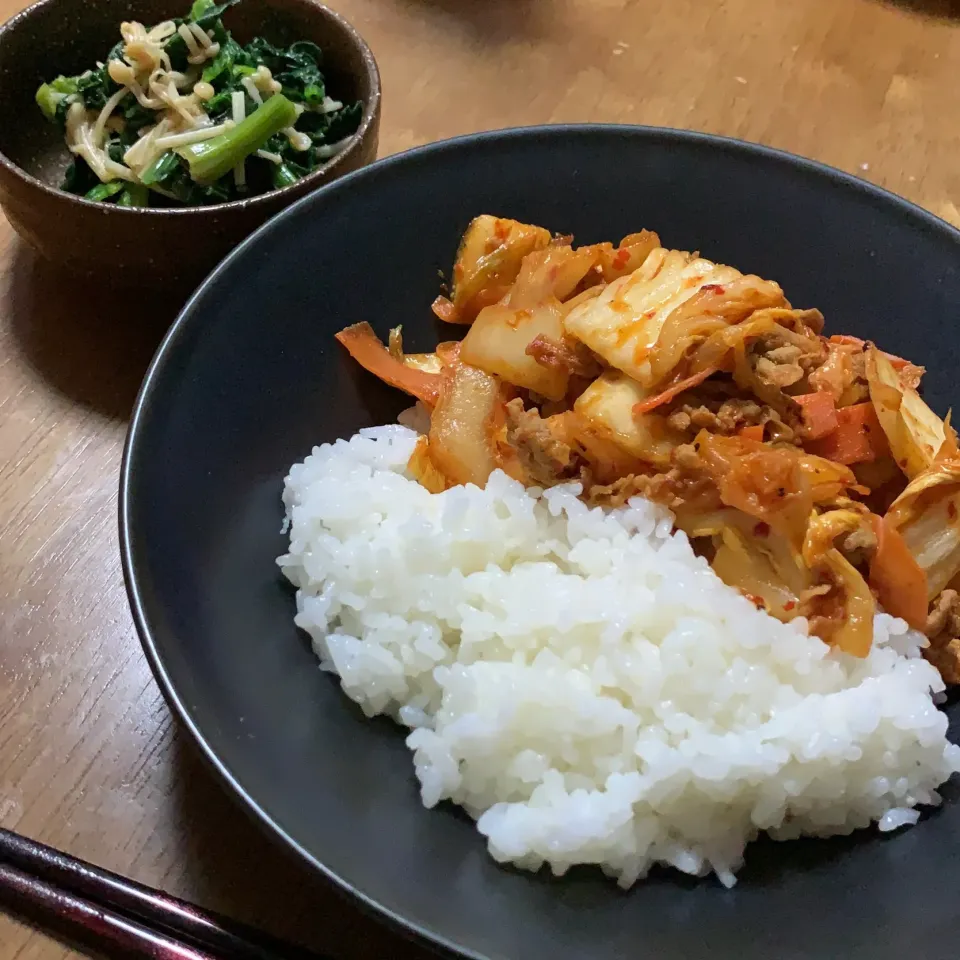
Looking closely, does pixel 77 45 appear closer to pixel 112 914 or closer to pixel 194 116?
pixel 194 116

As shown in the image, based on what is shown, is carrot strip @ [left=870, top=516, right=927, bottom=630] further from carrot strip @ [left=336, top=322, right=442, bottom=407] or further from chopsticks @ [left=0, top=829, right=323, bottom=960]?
chopsticks @ [left=0, top=829, right=323, bottom=960]

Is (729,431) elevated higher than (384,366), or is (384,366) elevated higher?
(729,431)

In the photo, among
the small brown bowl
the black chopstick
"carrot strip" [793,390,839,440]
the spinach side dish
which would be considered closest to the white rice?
"carrot strip" [793,390,839,440]

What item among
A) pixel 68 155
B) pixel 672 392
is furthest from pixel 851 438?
pixel 68 155

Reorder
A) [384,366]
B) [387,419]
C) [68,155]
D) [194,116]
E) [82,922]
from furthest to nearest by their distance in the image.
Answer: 1. [68,155]
2. [194,116]
3. [387,419]
4. [384,366]
5. [82,922]

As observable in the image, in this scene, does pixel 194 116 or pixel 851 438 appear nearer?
pixel 851 438

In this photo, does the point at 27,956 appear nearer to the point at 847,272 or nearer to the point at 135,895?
the point at 135,895
